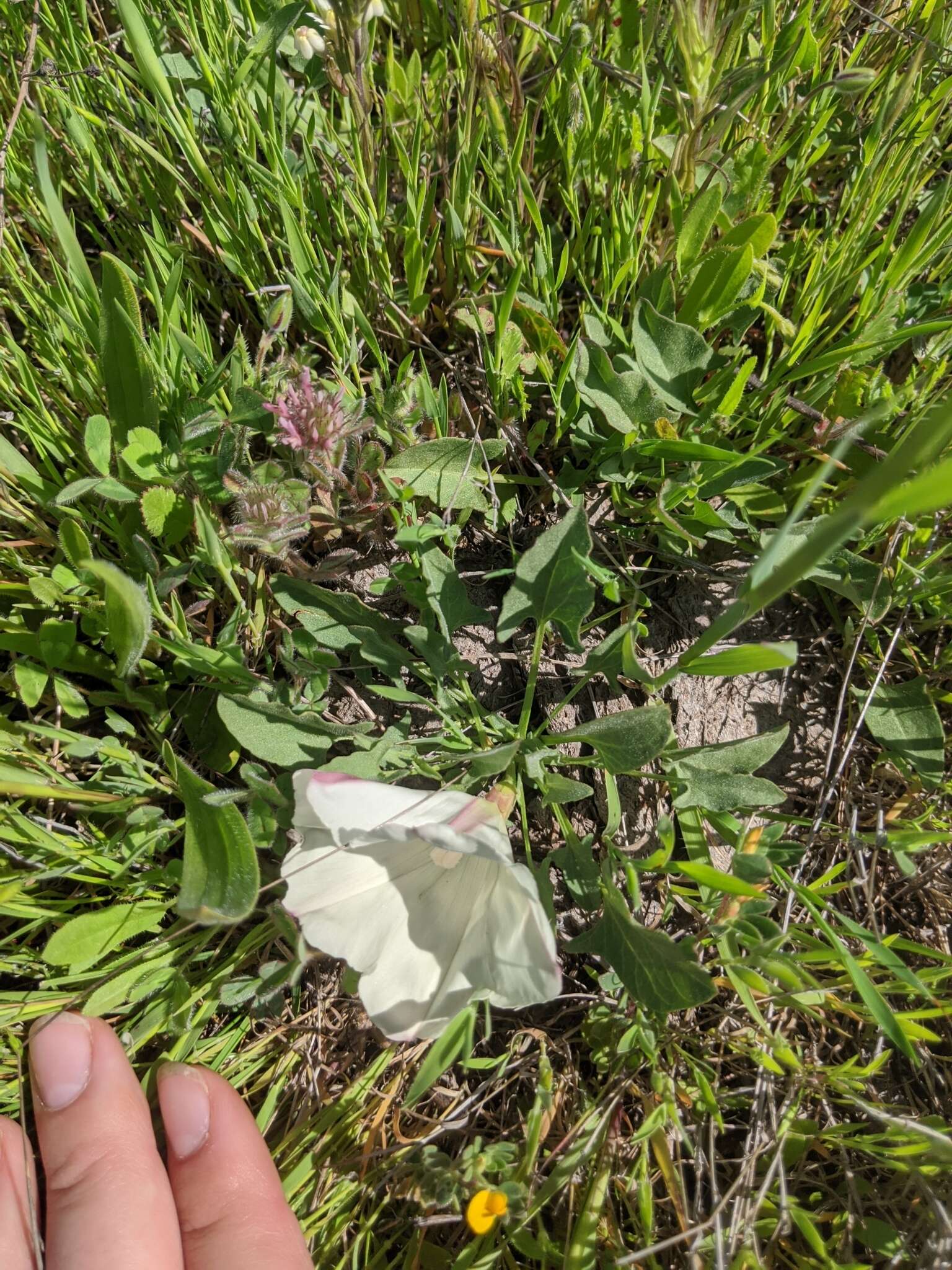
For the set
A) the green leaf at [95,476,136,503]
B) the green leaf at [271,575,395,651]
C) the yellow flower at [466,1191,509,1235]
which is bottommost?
the yellow flower at [466,1191,509,1235]

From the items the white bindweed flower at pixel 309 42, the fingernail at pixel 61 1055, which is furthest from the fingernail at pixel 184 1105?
the white bindweed flower at pixel 309 42

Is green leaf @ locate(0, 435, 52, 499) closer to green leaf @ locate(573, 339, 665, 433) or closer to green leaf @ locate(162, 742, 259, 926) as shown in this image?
green leaf @ locate(162, 742, 259, 926)

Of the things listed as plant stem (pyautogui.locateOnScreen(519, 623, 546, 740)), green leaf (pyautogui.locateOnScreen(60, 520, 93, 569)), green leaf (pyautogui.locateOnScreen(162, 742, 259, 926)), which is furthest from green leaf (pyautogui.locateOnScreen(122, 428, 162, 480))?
plant stem (pyautogui.locateOnScreen(519, 623, 546, 740))

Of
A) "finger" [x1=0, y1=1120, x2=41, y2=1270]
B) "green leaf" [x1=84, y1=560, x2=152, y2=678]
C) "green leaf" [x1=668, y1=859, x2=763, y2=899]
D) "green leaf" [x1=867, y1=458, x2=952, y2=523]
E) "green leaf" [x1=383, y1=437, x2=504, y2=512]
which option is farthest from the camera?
"finger" [x1=0, y1=1120, x2=41, y2=1270]

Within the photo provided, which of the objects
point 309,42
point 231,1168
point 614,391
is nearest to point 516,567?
point 614,391

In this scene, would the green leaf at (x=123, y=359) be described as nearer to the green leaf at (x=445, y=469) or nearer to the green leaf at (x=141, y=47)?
the green leaf at (x=141, y=47)

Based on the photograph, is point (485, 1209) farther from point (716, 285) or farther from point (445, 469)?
point (716, 285)
